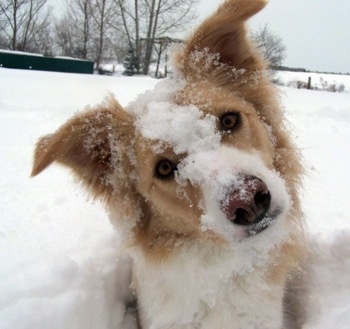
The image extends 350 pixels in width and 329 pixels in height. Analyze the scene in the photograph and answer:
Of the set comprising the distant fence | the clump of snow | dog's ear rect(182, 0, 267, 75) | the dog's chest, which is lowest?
the dog's chest

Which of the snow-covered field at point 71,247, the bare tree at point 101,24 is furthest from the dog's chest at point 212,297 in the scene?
the bare tree at point 101,24

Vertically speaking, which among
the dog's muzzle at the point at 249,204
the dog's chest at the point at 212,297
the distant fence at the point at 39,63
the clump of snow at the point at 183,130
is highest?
the distant fence at the point at 39,63

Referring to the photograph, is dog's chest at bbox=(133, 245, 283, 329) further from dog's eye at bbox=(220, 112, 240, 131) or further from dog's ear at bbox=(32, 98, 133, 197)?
dog's eye at bbox=(220, 112, 240, 131)

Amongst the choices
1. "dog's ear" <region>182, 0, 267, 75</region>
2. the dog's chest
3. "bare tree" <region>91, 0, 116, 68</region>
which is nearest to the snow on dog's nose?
the dog's chest

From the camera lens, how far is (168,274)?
2.88 meters

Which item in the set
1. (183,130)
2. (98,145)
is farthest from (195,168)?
(98,145)

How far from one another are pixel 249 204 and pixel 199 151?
1.74 feet

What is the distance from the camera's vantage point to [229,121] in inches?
101

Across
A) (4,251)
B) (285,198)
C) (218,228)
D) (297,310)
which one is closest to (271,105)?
(285,198)

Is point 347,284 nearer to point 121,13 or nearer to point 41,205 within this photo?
point 41,205

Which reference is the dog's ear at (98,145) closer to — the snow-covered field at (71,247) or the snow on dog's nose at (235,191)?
the snow-covered field at (71,247)

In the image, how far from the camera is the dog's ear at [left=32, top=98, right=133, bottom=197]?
265 cm

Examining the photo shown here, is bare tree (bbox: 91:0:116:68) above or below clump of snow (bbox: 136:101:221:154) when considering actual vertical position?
above

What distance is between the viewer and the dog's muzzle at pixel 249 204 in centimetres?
197
